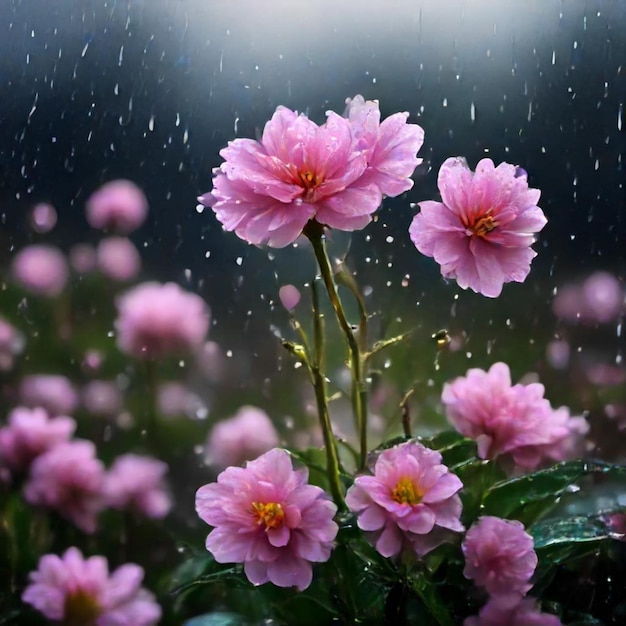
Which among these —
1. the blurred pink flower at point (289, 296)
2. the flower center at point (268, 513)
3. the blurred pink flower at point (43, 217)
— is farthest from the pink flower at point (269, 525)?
the blurred pink flower at point (43, 217)

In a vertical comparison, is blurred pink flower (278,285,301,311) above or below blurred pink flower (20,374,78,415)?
above

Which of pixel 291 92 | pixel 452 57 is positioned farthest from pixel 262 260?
pixel 452 57

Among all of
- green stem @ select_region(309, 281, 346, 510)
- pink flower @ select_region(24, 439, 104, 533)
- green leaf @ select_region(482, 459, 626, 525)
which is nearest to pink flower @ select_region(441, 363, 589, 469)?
green leaf @ select_region(482, 459, 626, 525)

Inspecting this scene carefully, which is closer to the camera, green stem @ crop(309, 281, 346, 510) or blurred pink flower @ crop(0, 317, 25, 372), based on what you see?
green stem @ crop(309, 281, 346, 510)

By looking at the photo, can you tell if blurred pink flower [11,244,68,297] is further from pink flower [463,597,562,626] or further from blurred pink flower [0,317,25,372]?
pink flower [463,597,562,626]

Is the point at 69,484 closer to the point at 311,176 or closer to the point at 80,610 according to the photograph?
the point at 80,610

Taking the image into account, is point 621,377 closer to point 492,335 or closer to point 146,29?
point 492,335

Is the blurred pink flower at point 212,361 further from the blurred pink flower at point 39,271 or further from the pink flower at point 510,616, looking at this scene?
the pink flower at point 510,616
